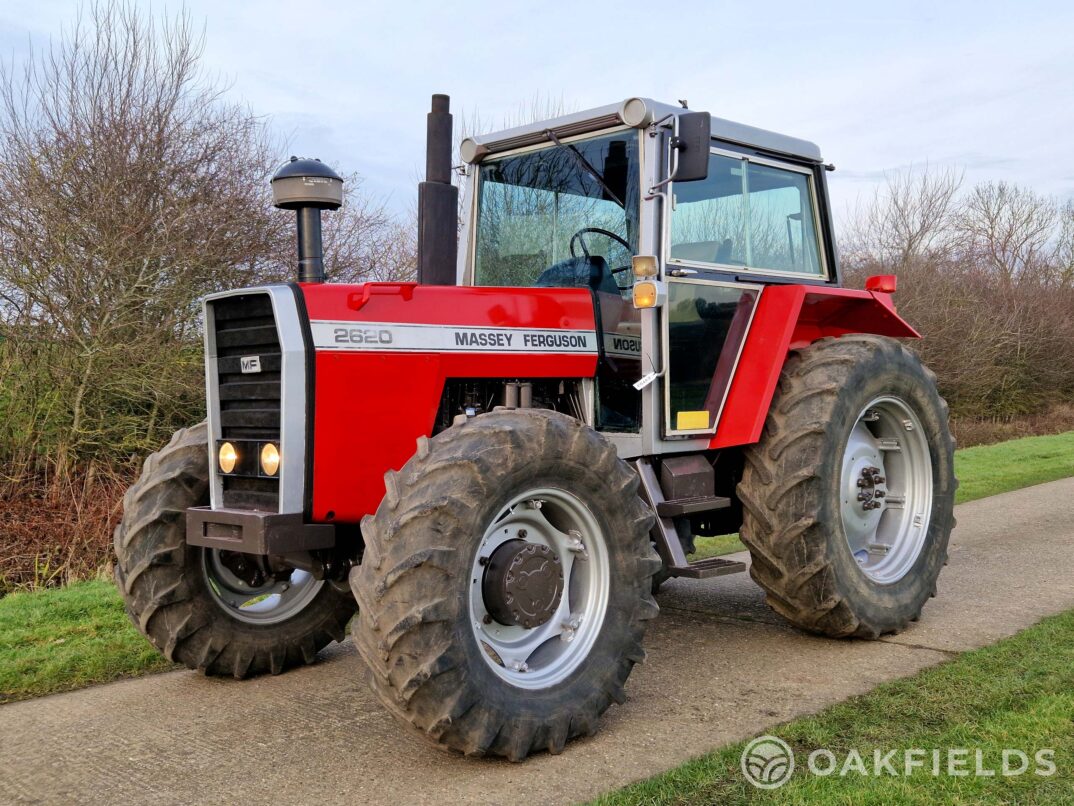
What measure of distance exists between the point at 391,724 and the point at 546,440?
4.22 feet

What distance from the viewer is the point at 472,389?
4.52 meters

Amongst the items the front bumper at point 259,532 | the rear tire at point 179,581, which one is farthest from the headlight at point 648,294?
the rear tire at point 179,581

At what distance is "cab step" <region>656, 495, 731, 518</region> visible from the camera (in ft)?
15.7

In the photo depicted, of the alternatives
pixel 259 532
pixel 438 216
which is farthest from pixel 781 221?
pixel 259 532

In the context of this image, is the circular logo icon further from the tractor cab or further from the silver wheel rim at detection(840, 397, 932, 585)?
the silver wheel rim at detection(840, 397, 932, 585)

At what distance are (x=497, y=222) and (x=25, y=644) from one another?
10.9ft

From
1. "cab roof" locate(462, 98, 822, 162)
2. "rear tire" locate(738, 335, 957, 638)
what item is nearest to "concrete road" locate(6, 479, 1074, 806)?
"rear tire" locate(738, 335, 957, 638)

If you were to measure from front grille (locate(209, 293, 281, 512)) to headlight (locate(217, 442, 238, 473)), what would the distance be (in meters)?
0.04

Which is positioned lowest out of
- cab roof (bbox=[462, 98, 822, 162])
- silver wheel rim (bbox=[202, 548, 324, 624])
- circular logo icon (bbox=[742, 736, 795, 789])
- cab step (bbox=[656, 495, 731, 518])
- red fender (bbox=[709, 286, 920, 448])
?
circular logo icon (bbox=[742, 736, 795, 789])

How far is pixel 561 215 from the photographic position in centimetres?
533

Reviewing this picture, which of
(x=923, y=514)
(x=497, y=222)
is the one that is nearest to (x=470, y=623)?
(x=497, y=222)

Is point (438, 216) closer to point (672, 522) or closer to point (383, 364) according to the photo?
point (383, 364)

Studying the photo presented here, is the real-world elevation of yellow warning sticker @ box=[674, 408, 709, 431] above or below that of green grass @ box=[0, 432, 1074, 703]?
above

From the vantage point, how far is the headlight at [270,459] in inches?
161
